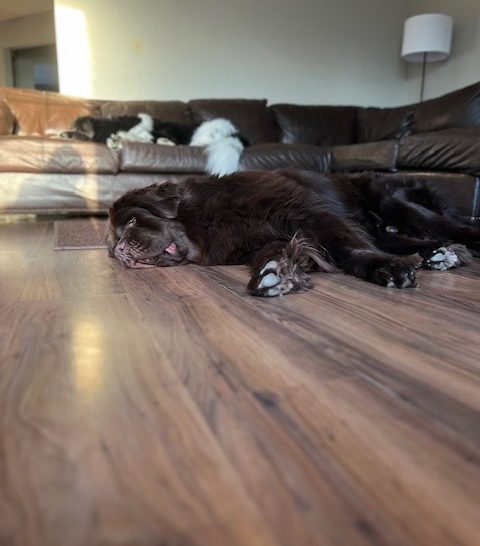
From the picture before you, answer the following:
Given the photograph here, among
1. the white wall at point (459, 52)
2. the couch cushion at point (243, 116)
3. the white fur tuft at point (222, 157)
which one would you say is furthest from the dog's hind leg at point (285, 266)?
the white wall at point (459, 52)

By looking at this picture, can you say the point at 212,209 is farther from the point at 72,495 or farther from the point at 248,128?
the point at 248,128

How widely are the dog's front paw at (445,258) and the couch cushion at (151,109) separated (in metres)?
3.48

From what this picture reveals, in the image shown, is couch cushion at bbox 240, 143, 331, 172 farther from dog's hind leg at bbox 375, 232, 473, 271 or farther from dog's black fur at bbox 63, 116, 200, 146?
dog's hind leg at bbox 375, 232, 473, 271

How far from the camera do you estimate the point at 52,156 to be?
12.3 ft

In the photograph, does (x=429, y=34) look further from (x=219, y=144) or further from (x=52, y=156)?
(x=52, y=156)

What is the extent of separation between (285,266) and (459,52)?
4.97 m

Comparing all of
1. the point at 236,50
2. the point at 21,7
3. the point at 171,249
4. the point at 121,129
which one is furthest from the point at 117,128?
the point at 21,7

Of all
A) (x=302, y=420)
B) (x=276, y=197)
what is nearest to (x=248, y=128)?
(x=276, y=197)

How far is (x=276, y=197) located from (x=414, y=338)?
1006mm

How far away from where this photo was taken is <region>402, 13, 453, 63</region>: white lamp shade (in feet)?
15.9

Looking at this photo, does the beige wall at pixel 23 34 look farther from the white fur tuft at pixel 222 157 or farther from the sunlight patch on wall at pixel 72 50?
the white fur tuft at pixel 222 157

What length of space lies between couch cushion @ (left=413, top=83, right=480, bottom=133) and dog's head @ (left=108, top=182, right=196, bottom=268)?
282 cm

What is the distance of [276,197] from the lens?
6.28ft

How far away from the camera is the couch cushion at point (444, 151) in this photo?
8.61 ft
